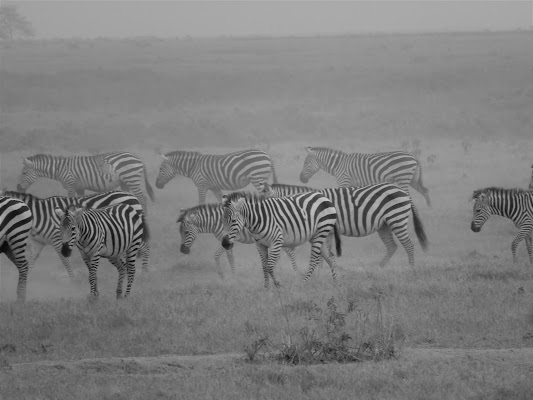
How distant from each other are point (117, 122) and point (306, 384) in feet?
74.3

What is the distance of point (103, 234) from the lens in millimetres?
11406

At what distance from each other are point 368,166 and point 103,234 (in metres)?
8.23

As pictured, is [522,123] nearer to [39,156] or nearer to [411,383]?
[39,156]

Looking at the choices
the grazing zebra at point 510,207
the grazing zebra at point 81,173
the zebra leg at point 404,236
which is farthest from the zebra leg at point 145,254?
the grazing zebra at point 510,207

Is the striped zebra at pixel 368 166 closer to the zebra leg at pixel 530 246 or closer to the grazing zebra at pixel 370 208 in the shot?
the grazing zebra at pixel 370 208

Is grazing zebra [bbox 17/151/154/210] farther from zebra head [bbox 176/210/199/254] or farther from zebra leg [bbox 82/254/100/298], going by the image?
zebra leg [bbox 82/254/100/298]

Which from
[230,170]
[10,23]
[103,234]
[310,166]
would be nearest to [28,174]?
[230,170]

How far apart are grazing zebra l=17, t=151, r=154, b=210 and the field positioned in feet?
3.61

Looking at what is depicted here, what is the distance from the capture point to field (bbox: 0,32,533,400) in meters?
7.50

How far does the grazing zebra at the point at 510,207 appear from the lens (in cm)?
1312

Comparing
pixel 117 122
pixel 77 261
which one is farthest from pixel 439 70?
pixel 77 261

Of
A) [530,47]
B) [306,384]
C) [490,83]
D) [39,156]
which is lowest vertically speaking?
[306,384]

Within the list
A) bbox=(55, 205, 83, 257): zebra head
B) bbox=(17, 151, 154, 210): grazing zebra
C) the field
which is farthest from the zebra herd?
bbox=(17, 151, 154, 210): grazing zebra

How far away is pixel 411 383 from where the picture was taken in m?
7.12
